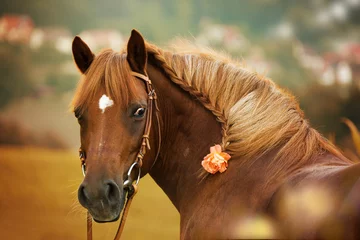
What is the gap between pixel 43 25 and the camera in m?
4.59

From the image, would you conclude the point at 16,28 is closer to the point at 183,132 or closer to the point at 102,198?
the point at 183,132

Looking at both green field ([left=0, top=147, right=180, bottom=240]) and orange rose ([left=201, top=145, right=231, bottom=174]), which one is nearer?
orange rose ([left=201, top=145, right=231, bottom=174])

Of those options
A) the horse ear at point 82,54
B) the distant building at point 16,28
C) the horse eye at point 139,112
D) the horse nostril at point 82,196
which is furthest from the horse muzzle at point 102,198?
the distant building at point 16,28

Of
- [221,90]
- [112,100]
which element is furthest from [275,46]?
[112,100]

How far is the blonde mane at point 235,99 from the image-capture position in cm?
192

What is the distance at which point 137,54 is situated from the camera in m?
2.04

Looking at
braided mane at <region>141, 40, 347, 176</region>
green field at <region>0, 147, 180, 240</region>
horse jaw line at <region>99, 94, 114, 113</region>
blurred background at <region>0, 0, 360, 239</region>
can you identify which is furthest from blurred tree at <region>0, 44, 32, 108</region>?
horse jaw line at <region>99, 94, 114, 113</region>

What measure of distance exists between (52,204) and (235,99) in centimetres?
273

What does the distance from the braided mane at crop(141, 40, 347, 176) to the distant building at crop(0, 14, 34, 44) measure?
9.11 feet

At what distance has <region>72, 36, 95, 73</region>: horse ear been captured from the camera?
6.88 ft

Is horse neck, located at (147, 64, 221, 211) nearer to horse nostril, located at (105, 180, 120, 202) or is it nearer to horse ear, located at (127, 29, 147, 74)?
horse ear, located at (127, 29, 147, 74)

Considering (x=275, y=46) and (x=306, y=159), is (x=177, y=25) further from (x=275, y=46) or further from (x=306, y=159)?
(x=306, y=159)

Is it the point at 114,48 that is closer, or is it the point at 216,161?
the point at 216,161

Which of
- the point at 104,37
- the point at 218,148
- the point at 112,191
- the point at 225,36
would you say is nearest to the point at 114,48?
the point at 104,37
